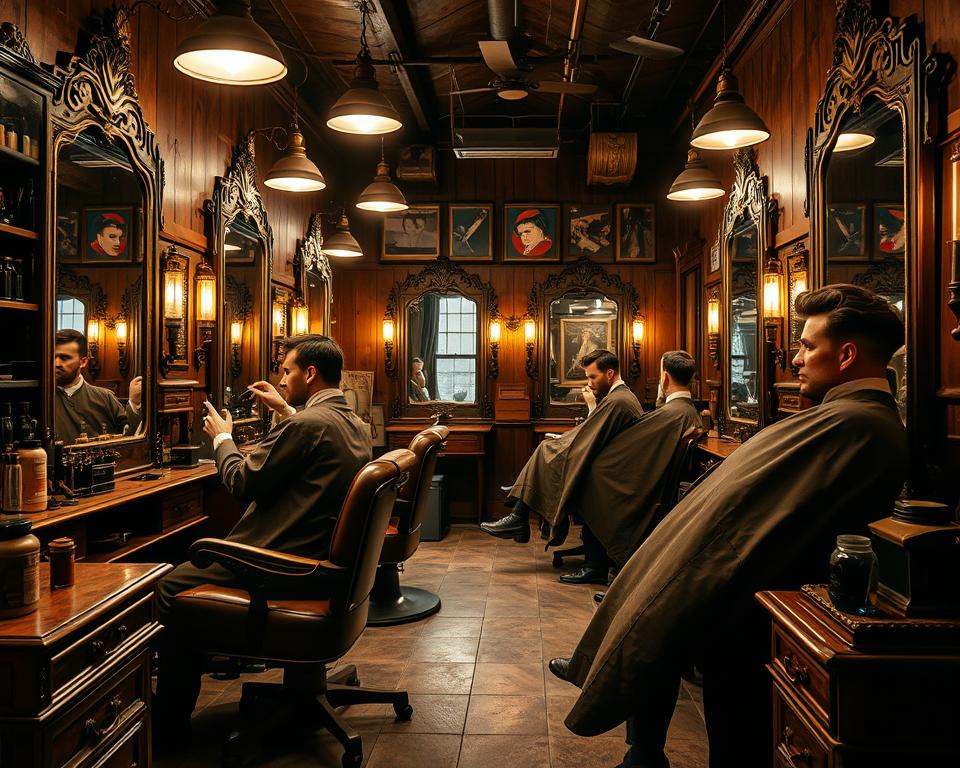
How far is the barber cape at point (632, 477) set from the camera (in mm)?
4766

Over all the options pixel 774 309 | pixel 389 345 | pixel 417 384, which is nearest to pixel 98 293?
pixel 774 309

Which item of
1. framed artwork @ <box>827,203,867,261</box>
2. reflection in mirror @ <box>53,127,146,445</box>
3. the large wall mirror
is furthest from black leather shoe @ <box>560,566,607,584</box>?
reflection in mirror @ <box>53,127,146,445</box>

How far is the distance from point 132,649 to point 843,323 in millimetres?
1982

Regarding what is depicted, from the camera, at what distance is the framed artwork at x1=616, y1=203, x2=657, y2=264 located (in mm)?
7824

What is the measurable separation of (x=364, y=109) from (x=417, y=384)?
423 cm

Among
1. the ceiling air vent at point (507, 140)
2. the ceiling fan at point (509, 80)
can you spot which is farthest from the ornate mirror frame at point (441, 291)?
the ceiling fan at point (509, 80)

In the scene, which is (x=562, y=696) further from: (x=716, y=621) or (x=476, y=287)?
(x=476, y=287)

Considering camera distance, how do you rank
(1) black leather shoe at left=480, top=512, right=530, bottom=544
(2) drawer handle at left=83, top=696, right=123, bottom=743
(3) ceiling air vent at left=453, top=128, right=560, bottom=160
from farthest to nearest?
(3) ceiling air vent at left=453, top=128, right=560, bottom=160
(1) black leather shoe at left=480, top=512, right=530, bottom=544
(2) drawer handle at left=83, top=696, right=123, bottom=743

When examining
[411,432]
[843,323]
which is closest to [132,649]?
Answer: [843,323]

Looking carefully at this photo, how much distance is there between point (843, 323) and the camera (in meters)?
2.04

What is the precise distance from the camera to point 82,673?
162cm

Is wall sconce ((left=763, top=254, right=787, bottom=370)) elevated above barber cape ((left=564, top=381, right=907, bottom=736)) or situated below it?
above

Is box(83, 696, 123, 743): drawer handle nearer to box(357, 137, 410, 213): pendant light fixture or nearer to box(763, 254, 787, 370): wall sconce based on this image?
box(763, 254, 787, 370): wall sconce

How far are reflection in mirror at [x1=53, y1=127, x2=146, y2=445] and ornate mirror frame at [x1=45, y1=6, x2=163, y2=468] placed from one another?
5 centimetres
